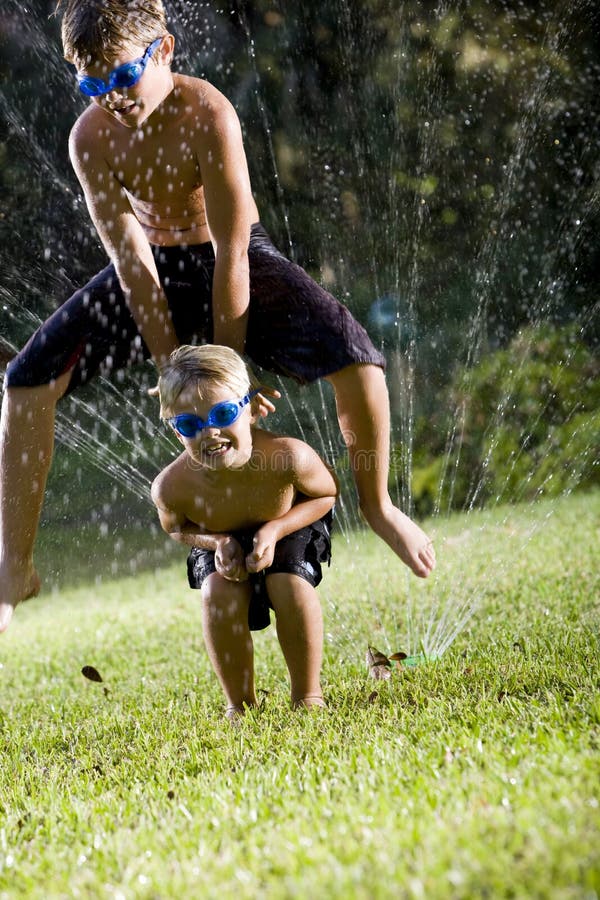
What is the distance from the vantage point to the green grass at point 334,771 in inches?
71.1

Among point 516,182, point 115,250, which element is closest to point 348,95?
point 516,182

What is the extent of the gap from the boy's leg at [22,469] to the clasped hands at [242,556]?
725 millimetres

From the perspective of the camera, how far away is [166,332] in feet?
11.0

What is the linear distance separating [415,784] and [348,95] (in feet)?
28.9

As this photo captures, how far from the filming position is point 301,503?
131 inches

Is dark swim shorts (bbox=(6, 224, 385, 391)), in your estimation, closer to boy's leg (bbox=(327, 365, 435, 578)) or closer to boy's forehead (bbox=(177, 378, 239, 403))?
boy's leg (bbox=(327, 365, 435, 578))

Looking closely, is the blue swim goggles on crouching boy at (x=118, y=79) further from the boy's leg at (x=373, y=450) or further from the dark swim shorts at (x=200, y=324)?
the boy's leg at (x=373, y=450)

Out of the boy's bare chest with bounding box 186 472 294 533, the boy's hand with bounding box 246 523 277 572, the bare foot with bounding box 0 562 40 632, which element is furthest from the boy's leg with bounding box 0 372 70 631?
the boy's hand with bounding box 246 523 277 572

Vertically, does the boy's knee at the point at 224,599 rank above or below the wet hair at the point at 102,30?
below

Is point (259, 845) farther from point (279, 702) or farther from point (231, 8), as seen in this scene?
point (231, 8)

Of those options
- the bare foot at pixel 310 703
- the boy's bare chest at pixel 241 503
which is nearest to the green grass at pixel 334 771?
the bare foot at pixel 310 703

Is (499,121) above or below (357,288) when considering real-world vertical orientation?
above

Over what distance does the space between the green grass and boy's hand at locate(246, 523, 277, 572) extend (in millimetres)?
502

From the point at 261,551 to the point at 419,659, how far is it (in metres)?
1.22
